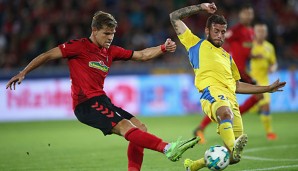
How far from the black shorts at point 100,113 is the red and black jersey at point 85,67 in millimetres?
81

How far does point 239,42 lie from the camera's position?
1255 cm

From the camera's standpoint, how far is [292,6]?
21797 mm

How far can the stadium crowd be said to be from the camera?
741 inches

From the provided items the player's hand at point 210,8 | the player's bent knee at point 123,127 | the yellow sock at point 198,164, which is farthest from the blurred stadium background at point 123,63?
the player's bent knee at point 123,127

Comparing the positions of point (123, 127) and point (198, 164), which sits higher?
point (123, 127)

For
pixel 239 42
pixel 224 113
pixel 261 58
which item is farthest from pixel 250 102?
→ pixel 224 113

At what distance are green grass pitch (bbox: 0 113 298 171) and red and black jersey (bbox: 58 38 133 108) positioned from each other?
1.65m

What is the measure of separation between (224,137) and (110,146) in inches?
180

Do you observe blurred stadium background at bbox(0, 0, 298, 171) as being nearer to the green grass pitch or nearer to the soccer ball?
the green grass pitch

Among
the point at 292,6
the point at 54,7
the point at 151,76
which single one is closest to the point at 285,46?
the point at 292,6

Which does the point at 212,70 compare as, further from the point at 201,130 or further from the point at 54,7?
the point at 54,7

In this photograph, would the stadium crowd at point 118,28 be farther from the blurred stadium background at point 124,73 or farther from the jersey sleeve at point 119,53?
the jersey sleeve at point 119,53

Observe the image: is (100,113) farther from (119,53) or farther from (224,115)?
(224,115)

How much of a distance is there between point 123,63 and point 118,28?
4.99 ft
